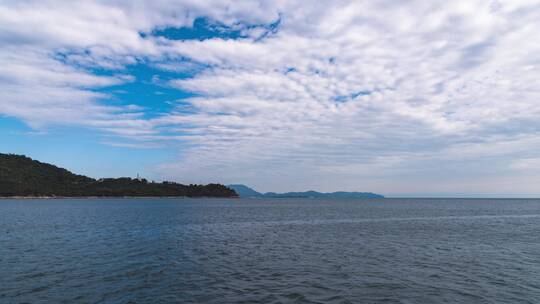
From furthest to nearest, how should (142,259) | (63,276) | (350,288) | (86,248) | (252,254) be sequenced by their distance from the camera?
1. (86,248)
2. (252,254)
3. (142,259)
4. (63,276)
5. (350,288)

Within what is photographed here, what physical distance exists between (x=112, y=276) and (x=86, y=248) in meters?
18.3

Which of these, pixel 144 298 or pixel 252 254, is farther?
pixel 252 254

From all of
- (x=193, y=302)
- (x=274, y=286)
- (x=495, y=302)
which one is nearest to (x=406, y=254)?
(x=495, y=302)

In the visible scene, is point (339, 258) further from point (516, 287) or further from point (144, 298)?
point (144, 298)

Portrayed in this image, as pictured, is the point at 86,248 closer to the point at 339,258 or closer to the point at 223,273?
the point at 223,273

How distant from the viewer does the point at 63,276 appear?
30.1m

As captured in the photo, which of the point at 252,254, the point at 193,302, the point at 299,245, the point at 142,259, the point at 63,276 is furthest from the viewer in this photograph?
the point at 299,245

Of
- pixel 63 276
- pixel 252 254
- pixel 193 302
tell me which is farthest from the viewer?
pixel 252 254

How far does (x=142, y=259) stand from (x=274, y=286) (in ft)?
60.5

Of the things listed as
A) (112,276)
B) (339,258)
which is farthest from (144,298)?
(339,258)

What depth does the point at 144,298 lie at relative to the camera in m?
24.6

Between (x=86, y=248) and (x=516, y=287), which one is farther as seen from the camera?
(x=86, y=248)

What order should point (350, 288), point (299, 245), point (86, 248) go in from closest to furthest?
point (350, 288) < point (86, 248) < point (299, 245)

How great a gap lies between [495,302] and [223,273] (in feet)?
69.7
